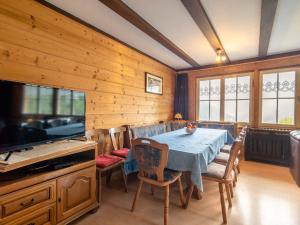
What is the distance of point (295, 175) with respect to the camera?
2.93 metres

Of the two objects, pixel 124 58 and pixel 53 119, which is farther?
pixel 124 58

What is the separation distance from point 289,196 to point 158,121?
2.94 m

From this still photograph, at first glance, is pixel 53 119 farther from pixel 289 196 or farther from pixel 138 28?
pixel 289 196

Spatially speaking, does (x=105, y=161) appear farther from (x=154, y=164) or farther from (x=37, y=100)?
(x=37, y=100)

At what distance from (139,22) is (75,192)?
7.55ft

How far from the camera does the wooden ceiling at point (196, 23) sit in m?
2.10

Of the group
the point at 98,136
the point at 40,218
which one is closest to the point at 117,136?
the point at 98,136

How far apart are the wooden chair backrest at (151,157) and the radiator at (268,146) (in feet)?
10.7

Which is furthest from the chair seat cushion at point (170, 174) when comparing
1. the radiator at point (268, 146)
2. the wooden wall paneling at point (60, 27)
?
the radiator at point (268, 146)

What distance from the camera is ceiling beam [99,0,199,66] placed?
2068 mm

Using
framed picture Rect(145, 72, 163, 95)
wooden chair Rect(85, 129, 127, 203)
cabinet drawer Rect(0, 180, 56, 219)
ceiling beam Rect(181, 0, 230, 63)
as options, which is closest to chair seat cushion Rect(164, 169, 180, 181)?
wooden chair Rect(85, 129, 127, 203)

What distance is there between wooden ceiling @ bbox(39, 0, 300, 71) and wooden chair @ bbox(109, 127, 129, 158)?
162 cm

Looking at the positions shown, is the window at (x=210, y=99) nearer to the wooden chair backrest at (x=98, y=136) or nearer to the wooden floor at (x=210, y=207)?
the wooden floor at (x=210, y=207)

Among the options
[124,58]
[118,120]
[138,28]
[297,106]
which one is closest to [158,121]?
[118,120]
